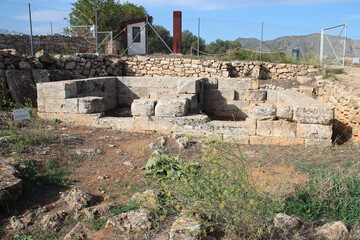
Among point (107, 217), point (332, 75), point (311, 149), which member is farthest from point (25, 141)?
point (332, 75)

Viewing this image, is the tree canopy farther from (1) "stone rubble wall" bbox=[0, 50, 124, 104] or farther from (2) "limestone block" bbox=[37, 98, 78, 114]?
(2) "limestone block" bbox=[37, 98, 78, 114]

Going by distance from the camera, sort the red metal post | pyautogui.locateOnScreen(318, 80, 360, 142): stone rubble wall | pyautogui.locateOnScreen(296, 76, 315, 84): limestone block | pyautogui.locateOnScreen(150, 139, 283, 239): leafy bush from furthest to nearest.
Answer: the red metal post
pyautogui.locateOnScreen(296, 76, 315, 84): limestone block
pyautogui.locateOnScreen(318, 80, 360, 142): stone rubble wall
pyautogui.locateOnScreen(150, 139, 283, 239): leafy bush

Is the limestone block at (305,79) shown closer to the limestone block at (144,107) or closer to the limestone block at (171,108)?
the limestone block at (171,108)

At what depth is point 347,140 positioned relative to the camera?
7.07m

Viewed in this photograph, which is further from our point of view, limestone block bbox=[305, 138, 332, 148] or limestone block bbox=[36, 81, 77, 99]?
limestone block bbox=[36, 81, 77, 99]

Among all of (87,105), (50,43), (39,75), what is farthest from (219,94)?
(50,43)

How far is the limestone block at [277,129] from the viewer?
255 inches

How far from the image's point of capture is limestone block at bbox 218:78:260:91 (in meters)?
9.54

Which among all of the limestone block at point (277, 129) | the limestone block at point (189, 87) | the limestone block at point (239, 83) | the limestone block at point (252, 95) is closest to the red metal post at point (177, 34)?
the limestone block at point (239, 83)

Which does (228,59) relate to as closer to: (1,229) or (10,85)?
(10,85)

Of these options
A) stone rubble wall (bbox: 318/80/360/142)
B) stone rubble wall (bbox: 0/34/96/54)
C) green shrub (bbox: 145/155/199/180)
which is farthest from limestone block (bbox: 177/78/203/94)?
stone rubble wall (bbox: 0/34/96/54)

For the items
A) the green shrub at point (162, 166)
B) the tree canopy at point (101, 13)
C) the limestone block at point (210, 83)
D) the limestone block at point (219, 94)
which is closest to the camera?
the green shrub at point (162, 166)

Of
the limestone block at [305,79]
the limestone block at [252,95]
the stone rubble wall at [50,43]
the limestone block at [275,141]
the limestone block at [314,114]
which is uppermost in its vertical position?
the stone rubble wall at [50,43]

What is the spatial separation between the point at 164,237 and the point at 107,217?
2.85ft
